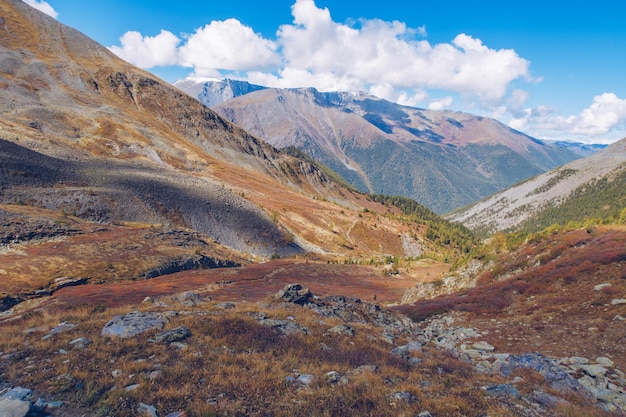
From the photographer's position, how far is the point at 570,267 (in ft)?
69.7

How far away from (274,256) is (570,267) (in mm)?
46192

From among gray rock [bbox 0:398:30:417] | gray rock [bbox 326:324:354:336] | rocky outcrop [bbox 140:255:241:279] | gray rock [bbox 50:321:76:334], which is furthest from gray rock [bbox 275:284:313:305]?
rocky outcrop [bbox 140:255:241:279]

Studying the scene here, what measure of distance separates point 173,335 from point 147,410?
4813 millimetres

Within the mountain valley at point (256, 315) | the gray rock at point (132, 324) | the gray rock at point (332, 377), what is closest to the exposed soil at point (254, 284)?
the mountain valley at point (256, 315)

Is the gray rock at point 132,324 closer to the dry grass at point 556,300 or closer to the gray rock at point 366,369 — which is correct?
the gray rock at point 366,369

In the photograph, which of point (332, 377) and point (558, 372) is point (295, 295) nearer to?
point (332, 377)

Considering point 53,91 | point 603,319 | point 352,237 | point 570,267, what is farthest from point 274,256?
point 53,91

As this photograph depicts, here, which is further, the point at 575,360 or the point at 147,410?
the point at 575,360

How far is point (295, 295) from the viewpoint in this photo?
2225cm

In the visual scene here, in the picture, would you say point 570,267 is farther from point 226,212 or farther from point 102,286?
point 226,212

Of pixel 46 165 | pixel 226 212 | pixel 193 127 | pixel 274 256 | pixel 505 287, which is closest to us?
pixel 505 287

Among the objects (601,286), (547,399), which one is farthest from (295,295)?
(601,286)

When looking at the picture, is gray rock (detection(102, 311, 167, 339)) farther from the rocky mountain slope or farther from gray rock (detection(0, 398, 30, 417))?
the rocky mountain slope

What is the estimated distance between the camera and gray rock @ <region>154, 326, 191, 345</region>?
1177cm
